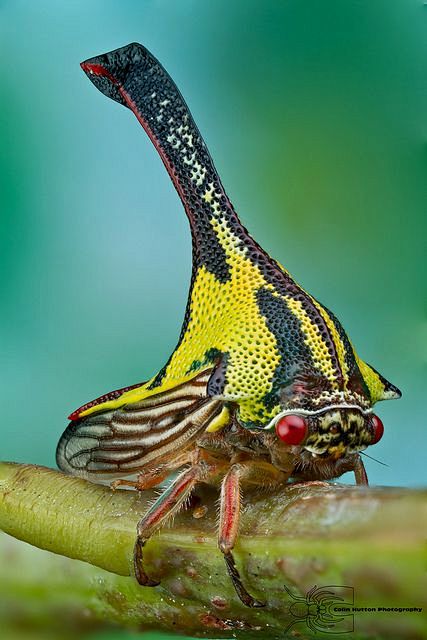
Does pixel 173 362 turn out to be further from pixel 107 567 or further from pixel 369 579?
pixel 369 579

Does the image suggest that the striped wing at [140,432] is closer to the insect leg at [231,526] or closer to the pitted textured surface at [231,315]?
the pitted textured surface at [231,315]

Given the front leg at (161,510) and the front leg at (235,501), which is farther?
the front leg at (161,510)

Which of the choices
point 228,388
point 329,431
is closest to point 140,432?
point 228,388

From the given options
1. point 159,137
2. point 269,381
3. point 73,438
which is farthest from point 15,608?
point 159,137

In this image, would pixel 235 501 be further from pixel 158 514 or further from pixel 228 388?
pixel 228 388

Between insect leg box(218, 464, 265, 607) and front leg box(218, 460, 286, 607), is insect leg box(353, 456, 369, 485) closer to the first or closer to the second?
front leg box(218, 460, 286, 607)

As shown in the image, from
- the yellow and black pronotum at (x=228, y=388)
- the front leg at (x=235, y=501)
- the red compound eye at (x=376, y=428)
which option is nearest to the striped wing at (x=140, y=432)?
the yellow and black pronotum at (x=228, y=388)

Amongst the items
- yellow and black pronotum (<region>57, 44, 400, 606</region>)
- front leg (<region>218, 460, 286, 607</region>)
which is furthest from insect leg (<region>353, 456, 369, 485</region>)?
front leg (<region>218, 460, 286, 607</region>)
